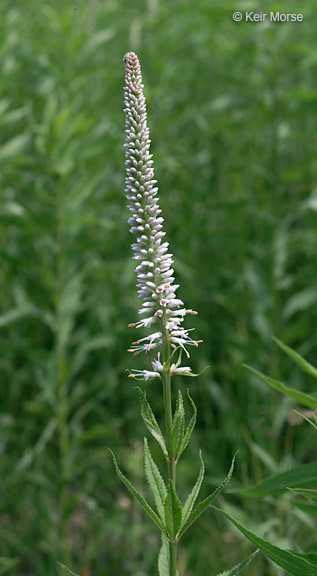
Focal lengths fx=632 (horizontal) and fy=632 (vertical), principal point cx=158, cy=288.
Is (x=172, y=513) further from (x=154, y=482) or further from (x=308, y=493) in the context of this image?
(x=308, y=493)

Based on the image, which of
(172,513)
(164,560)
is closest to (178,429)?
(172,513)

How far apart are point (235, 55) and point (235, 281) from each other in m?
2.00

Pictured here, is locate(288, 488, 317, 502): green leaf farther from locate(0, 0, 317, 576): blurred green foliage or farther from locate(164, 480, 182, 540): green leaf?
locate(0, 0, 317, 576): blurred green foliage

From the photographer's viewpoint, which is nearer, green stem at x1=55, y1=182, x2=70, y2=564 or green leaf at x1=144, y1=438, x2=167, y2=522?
green leaf at x1=144, y1=438, x2=167, y2=522

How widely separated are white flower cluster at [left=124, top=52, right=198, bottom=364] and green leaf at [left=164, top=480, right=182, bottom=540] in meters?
0.28

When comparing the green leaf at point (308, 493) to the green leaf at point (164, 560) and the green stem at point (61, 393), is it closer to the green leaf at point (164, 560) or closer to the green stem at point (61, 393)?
the green leaf at point (164, 560)

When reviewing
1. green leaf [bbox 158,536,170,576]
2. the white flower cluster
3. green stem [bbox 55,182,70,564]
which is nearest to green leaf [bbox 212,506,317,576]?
green leaf [bbox 158,536,170,576]

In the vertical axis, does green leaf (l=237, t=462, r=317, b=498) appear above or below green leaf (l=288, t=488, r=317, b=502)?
below

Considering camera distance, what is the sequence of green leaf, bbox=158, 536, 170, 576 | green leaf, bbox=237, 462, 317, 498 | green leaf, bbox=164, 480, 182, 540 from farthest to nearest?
green leaf, bbox=237, 462, 317, 498 → green leaf, bbox=158, 536, 170, 576 → green leaf, bbox=164, 480, 182, 540

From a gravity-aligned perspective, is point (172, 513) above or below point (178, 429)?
below

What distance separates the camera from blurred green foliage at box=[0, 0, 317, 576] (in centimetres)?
382

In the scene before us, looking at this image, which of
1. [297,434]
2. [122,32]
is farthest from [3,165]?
[122,32]

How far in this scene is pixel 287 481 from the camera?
194 centimetres

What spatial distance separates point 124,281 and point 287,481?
2933 mm
